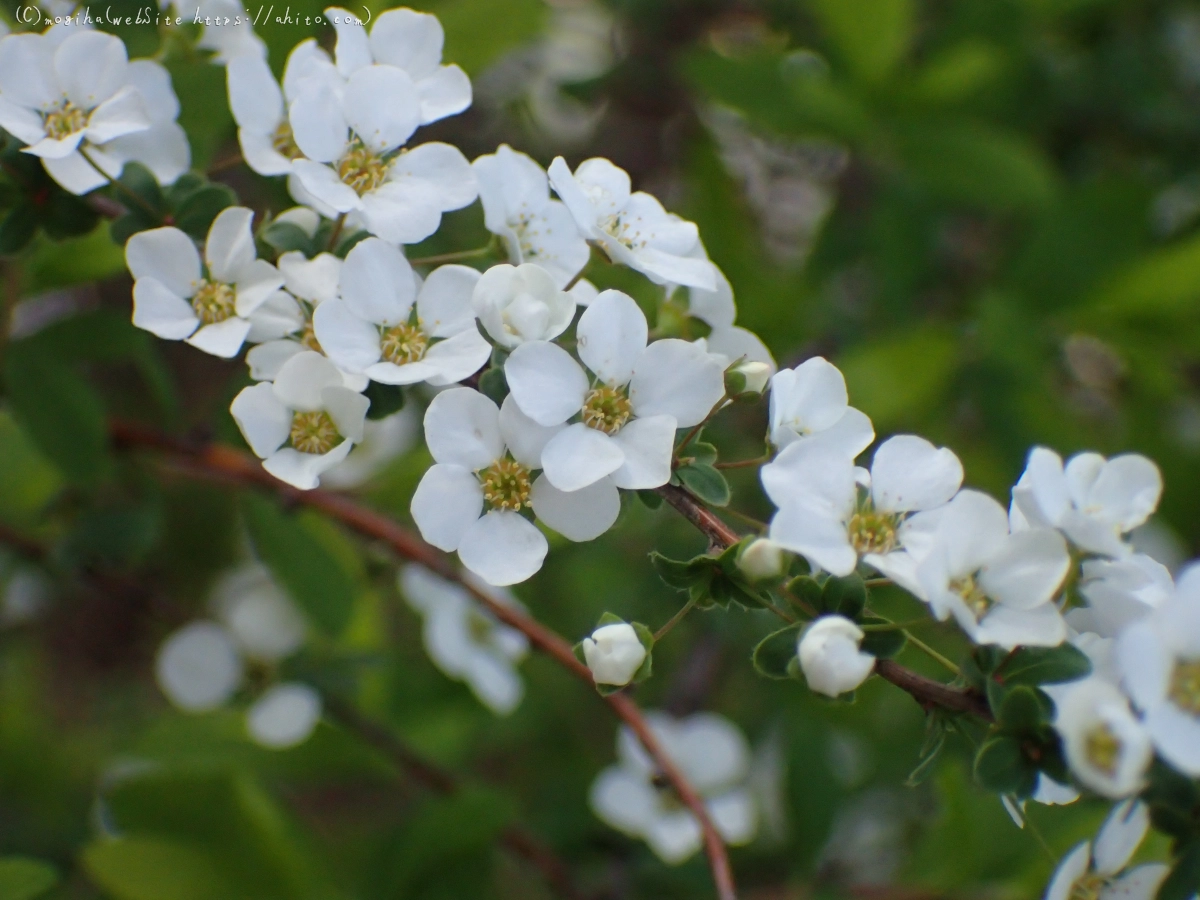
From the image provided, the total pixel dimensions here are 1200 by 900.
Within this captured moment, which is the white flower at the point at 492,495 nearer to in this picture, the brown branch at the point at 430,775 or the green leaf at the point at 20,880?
the green leaf at the point at 20,880

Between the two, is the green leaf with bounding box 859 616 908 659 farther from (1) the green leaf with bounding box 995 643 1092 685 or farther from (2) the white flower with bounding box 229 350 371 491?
(2) the white flower with bounding box 229 350 371 491

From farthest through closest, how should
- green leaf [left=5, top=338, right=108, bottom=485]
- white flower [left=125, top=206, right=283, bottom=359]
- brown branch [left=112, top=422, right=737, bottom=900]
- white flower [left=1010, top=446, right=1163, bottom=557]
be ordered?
green leaf [left=5, top=338, right=108, bottom=485]
brown branch [left=112, top=422, right=737, bottom=900]
white flower [left=125, top=206, right=283, bottom=359]
white flower [left=1010, top=446, right=1163, bottom=557]

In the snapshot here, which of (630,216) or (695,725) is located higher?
(630,216)

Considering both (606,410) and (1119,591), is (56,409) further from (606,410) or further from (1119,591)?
(1119,591)

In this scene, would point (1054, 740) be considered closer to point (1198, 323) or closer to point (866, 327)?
point (1198, 323)

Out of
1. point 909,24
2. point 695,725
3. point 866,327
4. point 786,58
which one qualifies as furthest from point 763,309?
point 695,725

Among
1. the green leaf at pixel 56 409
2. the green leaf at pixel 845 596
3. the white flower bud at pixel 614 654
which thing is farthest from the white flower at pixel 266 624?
the green leaf at pixel 845 596

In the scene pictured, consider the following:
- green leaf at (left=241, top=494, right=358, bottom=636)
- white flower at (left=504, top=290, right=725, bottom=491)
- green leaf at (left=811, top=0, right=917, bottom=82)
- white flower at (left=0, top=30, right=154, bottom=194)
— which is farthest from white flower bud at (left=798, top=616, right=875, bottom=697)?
green leaf at (left=811, top=0, right=917, bottom=82)

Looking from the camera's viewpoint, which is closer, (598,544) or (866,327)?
(598,544)
